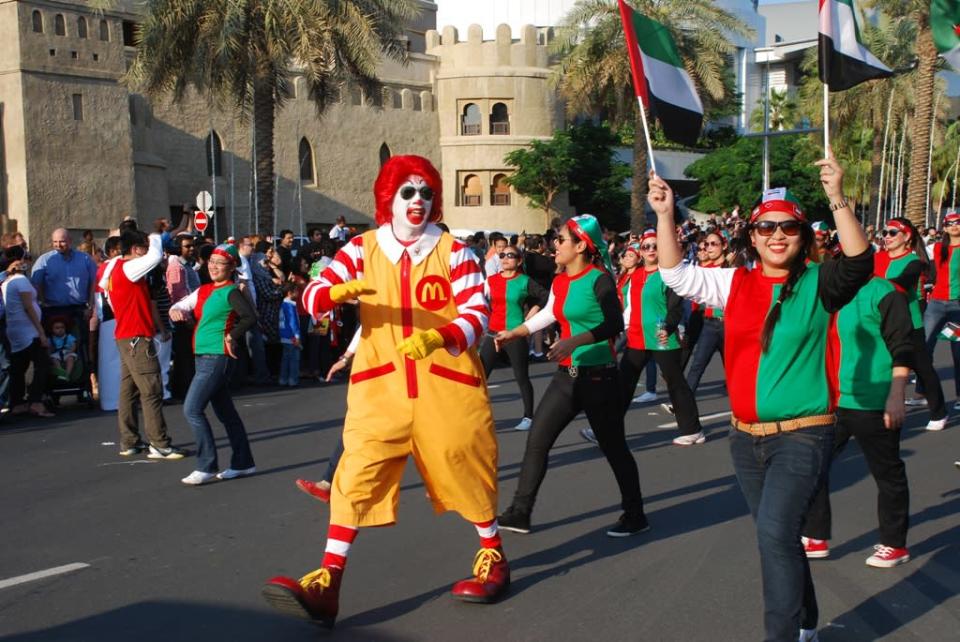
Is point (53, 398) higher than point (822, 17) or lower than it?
lower

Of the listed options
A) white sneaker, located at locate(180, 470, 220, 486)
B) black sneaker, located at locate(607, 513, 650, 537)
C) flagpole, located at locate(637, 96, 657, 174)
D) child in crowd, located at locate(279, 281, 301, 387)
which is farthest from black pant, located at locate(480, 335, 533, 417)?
flagpole, located at locate(637, 96, 657, 174)

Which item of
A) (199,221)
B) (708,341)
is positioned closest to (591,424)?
(708,341)

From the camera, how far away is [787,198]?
4496 mm

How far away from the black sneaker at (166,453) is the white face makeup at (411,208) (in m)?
5.07

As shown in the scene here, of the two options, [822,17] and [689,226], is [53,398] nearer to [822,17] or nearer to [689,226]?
[822,17]

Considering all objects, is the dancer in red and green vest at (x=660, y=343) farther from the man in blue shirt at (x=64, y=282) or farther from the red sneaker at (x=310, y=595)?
the man in blue shirt at (x=64, y=282)

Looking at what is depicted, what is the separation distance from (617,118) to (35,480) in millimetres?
27134

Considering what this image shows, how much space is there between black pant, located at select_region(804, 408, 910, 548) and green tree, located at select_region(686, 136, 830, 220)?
145ft

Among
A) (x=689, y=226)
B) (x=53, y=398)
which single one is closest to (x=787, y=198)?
(x=53, y=398)

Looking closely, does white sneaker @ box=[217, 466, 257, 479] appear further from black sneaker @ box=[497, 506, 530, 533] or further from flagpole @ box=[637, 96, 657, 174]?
flagpole @ box=[637, 96, 657, 174]

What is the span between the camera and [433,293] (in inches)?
206

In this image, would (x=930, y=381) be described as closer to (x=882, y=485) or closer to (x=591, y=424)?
(x=882, y=485)

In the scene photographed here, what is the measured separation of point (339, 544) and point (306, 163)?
42.4 meters

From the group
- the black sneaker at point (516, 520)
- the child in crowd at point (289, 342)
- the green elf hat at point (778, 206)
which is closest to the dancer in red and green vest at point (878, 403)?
the black sneaker at point (516, 520)
